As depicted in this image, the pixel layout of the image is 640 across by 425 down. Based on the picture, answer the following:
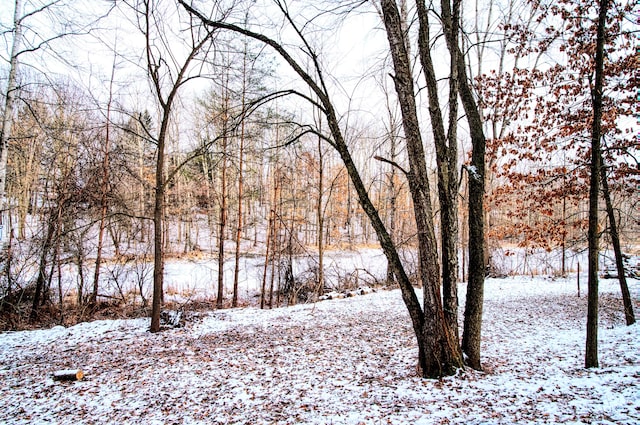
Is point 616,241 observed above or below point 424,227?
below

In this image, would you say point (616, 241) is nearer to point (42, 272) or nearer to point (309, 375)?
point (309, 375)

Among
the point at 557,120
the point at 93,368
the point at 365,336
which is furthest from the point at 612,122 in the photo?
the point at 93,368

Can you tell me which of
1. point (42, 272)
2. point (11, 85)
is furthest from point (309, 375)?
point (42, 272)

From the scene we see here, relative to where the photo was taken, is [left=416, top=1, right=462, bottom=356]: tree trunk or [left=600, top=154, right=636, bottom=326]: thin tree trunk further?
[left=600, top=154, right=636, bottom=326]: thin tree trunk

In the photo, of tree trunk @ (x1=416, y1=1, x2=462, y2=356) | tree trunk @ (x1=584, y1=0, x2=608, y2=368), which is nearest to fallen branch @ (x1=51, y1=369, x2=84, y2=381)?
tree trunk @ (x1=416, y1=1, x2=462, y2=356)

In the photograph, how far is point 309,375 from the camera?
4.36m

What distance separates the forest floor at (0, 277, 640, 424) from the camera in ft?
10.6

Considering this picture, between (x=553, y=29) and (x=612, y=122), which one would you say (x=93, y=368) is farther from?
(x=612, y=122)

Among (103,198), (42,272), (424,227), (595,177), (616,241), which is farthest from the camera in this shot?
(103,198)

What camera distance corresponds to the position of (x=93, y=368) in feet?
15.8

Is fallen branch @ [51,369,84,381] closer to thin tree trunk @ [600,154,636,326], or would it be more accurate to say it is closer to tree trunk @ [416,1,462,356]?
tree trunk @ [416,1,462,356]

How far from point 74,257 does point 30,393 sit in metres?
5.65

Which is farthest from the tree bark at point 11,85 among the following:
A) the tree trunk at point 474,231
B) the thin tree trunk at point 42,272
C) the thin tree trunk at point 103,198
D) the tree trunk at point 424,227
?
the tree trunk at point 474,231

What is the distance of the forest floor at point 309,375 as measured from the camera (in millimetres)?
3232
